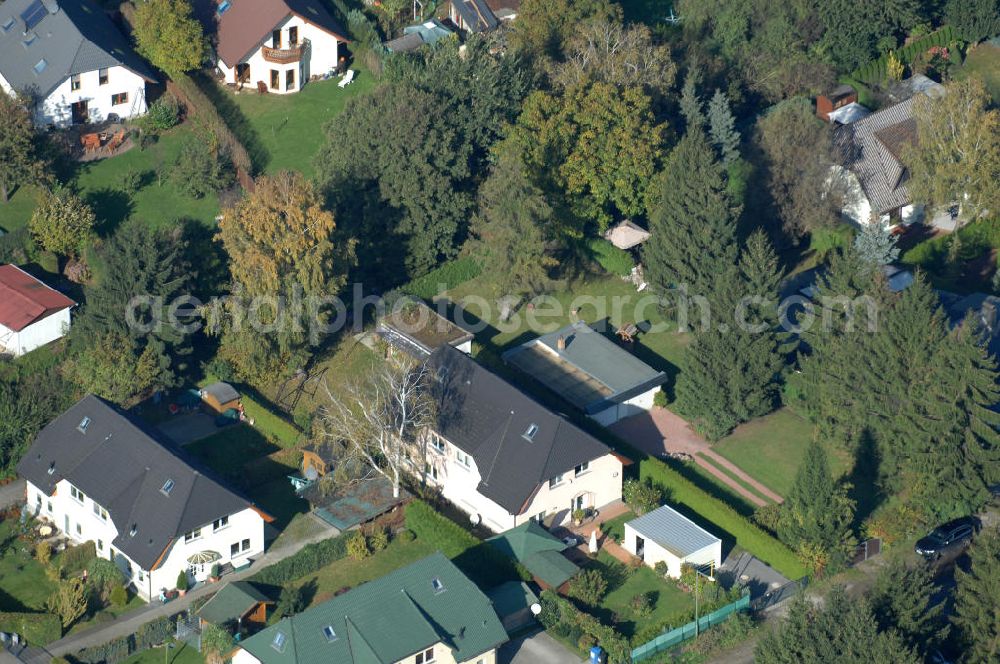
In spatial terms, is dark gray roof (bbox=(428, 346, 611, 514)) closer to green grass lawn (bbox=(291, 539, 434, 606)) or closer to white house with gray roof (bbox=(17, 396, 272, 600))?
green grass lawn (bbox=(291, 539, 434, 606))

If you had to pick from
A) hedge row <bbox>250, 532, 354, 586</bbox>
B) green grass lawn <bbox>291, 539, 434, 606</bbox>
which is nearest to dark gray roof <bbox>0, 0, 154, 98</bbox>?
hedge row <bbox>250, 532, 354, 586</bbox>

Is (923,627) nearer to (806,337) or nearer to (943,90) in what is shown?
(806,337)

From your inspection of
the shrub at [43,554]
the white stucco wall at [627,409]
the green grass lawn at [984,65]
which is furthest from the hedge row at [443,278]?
the green grass lawn at [984,65]

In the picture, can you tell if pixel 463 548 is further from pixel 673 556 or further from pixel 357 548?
pixel 673 556

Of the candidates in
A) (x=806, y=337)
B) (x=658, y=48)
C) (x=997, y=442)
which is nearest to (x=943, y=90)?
(x=658, y=48)

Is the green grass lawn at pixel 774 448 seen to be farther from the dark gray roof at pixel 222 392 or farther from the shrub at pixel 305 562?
the dark gray roof at pixel 222 392
